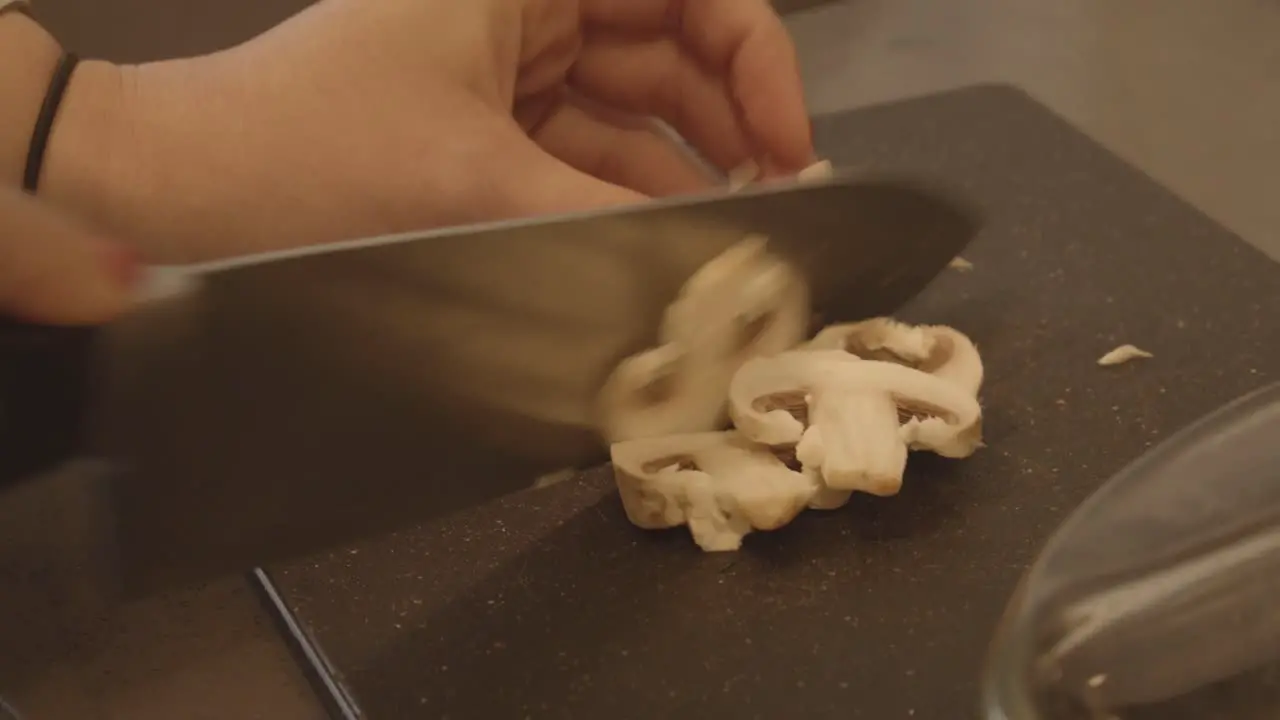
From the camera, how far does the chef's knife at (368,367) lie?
398 mm

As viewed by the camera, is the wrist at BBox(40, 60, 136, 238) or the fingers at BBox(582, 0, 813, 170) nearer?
the wrist at BBox(40, 60, 136, 238)

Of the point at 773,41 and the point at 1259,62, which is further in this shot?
the point at 1259,62

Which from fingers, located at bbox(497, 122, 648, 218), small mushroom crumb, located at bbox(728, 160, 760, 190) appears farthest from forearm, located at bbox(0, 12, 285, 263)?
small mushroom crumb, located at bbox(728, 160, 760, 190)

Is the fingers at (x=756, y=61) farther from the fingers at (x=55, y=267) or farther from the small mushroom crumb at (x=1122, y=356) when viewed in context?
the fingers at (x=55, y=267)

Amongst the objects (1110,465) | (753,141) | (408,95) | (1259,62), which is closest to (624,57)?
(753,141)

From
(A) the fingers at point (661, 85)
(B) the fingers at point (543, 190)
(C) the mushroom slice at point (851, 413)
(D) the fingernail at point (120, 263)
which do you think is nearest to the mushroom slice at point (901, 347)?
(C) the mushroom slice at point (851, 413)

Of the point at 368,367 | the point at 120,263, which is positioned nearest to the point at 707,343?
the point at 368,367

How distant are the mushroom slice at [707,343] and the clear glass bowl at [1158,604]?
7.5 inches

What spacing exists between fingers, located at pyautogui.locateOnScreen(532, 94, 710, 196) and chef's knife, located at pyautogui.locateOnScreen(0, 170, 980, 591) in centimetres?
24

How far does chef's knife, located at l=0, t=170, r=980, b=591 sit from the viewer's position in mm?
398

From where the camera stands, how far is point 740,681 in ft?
1.68

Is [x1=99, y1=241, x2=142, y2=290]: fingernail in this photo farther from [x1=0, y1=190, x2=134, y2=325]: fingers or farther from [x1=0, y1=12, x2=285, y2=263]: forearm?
[x1=0, y1=12, x2=285, y2=263]: forearm

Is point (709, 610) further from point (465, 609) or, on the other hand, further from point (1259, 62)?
point (1259, 62)

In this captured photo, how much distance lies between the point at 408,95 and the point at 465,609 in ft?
0.75
